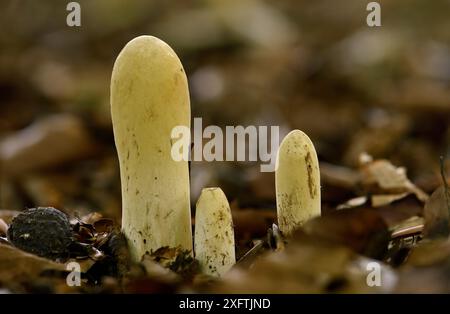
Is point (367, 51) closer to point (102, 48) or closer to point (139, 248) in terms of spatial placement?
point (102, 48)

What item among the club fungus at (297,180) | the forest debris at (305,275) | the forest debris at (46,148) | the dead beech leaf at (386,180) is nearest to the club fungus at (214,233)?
the club fungus at (297,180)

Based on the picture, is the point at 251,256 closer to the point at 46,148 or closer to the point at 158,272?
the point at 158,272

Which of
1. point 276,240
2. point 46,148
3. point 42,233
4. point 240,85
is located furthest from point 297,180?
point 240,85

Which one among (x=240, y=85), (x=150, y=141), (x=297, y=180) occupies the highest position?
(x=240, y=85)

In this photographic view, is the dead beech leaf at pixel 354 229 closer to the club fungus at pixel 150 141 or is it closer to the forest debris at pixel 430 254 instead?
the forest debris at pixel 430 254

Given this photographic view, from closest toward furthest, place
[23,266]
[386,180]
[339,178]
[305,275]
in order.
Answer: [305,275] → [23,266] → [386,180] → [339,178]

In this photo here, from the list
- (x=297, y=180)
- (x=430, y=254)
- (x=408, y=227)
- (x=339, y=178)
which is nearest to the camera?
(x=430, y=254)

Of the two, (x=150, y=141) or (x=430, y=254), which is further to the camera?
(x=150, y=141)
